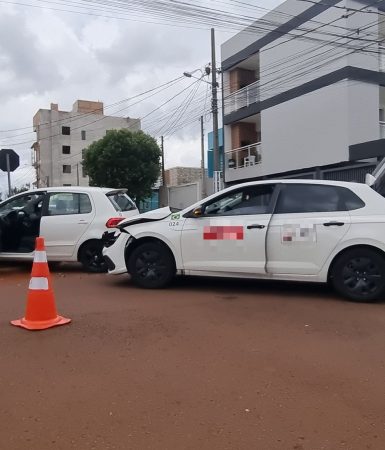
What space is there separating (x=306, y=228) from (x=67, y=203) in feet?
15.1

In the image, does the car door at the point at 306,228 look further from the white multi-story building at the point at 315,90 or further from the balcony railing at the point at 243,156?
the balcony railing at the point at 243,156

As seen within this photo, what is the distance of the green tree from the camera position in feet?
113

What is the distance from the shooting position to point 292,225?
6.16 m

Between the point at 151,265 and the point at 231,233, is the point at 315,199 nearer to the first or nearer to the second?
the point at 231,233

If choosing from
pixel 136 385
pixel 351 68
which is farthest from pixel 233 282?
pixel 351 68

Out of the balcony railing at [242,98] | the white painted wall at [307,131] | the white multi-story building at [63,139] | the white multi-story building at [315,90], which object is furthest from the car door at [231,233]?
the white multi-story building at [63,139]

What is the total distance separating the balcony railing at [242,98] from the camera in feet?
75.6

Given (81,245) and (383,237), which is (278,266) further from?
(81,245)

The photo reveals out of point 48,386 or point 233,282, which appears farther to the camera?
point 233,282

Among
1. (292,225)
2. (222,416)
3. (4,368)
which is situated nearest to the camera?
(222,416)

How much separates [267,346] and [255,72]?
23520mm

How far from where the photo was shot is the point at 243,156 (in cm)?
2505

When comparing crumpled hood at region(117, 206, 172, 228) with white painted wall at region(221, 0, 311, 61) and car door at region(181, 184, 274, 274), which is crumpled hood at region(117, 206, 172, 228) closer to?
car door at region(181, 184, 274, 274)

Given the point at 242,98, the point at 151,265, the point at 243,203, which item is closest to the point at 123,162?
the point at 242,98
